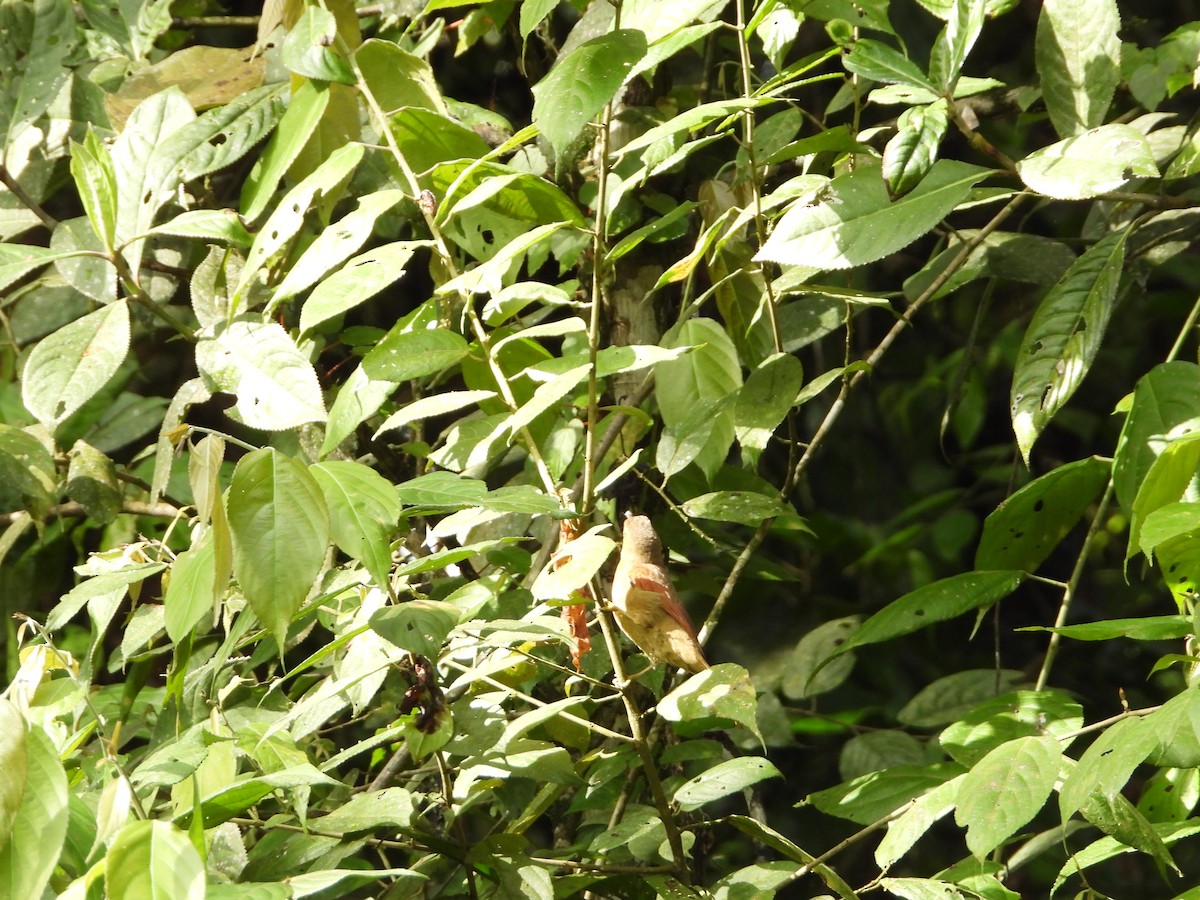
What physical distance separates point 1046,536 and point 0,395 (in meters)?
1.26

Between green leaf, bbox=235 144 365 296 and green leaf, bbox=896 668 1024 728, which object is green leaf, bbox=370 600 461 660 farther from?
green leaf, bbox=896 668 1024 728

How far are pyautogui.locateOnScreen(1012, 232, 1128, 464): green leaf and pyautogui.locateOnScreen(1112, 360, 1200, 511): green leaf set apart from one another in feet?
0.17

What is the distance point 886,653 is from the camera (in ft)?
5.82

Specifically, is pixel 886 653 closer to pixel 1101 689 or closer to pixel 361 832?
pixel 1101 689

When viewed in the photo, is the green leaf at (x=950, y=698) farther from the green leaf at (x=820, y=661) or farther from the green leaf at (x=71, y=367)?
the green leaf at (x=71, y=367)

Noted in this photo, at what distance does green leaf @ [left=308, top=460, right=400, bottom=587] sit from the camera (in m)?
0.62

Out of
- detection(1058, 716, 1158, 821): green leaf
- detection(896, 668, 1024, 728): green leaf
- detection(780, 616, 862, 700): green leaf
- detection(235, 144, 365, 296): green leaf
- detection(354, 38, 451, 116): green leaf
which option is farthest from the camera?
detection(780, 616, 862, 700): green leaf

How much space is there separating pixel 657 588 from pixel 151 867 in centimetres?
30

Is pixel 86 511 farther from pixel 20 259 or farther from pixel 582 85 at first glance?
pixel 582 85

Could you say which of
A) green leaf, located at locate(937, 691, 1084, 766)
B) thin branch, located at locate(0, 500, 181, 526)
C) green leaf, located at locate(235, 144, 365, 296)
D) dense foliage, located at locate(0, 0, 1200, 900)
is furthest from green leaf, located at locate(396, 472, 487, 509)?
thin branch, located at locate(0, 500, 181, 526)

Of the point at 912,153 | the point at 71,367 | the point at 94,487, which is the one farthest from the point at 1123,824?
the point at 94,487

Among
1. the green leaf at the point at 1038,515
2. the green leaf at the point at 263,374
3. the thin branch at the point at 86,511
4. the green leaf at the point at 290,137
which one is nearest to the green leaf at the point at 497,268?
the green leaf at the point at 263,374

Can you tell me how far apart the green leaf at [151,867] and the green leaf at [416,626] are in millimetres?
159

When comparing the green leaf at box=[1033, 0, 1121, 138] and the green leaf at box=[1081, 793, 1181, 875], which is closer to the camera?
the green leaf at box=[1081, 793, 1181, 875]
